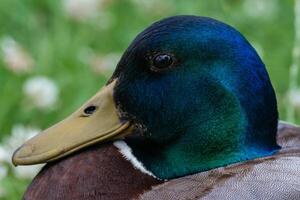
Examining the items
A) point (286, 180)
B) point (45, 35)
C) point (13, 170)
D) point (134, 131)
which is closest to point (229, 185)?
point (286, 180)

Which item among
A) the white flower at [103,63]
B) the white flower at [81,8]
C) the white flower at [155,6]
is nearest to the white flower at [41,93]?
the white flower at [103,63]

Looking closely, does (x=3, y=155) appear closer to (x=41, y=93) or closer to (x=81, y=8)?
(x=41, y=93)

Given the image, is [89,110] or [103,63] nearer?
[89,110]

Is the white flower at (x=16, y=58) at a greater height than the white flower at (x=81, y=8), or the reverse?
the white flower at (x=81, y=8)

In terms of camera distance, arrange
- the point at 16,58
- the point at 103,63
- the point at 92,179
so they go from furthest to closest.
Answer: the point at 103,63
the point at 16,58
the point at 92,179

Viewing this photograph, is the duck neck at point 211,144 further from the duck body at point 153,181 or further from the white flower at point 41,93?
the white flower at point 41,93

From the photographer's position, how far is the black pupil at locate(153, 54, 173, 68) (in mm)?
3338

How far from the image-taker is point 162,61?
335 centimetres

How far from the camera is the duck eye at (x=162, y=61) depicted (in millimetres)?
3338

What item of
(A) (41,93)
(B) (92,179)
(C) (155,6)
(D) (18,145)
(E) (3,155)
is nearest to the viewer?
(B) (92,179)

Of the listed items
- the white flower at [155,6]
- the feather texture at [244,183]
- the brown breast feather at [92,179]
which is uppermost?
the feather texture at [244,183]

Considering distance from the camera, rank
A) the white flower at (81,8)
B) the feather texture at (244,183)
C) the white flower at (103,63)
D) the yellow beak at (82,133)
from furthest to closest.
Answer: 1. the white flower at (81,8)
2. the white flower at (103,63)
3. the yellow beak at (82,133)
4. the feather texture at (244,183)

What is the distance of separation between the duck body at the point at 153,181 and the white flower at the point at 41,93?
52.9 inches

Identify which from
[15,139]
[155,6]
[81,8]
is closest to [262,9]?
[155,6]
